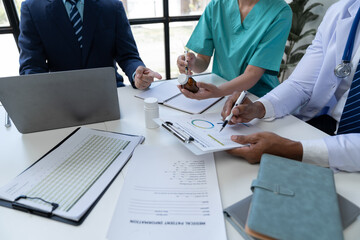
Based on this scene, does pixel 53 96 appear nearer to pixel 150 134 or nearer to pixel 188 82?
pixel 150 134

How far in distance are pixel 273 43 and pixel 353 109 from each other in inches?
19.1

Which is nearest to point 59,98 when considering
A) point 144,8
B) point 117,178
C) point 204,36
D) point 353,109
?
point 117,178

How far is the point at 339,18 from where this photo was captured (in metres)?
0.96

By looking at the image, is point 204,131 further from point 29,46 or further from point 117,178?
point 29,46

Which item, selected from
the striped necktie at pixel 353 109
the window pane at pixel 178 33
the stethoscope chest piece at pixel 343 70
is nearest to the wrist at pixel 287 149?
the striped necktie at pixel 353 109

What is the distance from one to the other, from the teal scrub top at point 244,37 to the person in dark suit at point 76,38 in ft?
1.38

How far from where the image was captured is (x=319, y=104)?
3.37ft

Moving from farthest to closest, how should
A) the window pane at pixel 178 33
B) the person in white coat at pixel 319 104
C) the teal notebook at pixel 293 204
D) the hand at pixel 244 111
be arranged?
the window pane at pixel 178 33, the hand at pixel 244 111, the person in white coat at pixel 319 104, the teal notebook at pixel 293 204

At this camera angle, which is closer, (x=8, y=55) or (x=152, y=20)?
(x=8, y=55)

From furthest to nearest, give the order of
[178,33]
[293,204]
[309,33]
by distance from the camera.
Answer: [178,33]
[309,33]
[293,204]

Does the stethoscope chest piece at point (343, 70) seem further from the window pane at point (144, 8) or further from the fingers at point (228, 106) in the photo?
the window pane at point (144, 8)

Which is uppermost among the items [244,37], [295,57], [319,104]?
[244,37]

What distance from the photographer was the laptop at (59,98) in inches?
28.1

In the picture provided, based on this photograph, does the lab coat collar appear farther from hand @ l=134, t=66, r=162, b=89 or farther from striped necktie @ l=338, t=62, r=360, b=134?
hand @ l=134, t=66, r=162, b=89
